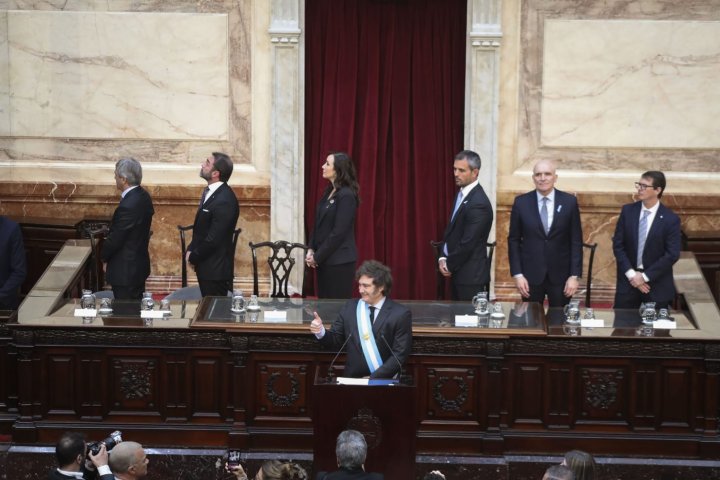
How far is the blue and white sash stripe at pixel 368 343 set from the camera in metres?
6.41

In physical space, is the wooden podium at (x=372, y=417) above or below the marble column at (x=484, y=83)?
below

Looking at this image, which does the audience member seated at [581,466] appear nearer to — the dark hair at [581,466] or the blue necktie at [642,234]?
the dark hair at [581,466]

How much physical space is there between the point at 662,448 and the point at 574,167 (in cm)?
364

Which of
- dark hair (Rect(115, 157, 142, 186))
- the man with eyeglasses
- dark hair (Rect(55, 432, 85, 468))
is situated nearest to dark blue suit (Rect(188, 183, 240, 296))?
dark hair (Rect(115, 157, 142, 186))

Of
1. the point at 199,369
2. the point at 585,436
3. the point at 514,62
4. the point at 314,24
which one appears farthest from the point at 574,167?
the point at 199,369

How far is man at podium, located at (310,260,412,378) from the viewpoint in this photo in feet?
21.0

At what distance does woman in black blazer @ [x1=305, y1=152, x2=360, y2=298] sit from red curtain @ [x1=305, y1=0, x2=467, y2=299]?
89.2 inches

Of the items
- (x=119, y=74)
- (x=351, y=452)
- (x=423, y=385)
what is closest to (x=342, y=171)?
(x=423, y=385)

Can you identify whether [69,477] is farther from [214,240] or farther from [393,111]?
[393,111]

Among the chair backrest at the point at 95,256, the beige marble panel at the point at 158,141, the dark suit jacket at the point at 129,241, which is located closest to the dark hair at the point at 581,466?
the dark suit jacket at the point at 129,241

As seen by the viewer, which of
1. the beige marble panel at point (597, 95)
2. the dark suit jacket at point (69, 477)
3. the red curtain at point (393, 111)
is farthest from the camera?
the red curtain at point (393, 111)

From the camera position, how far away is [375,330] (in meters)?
6.43

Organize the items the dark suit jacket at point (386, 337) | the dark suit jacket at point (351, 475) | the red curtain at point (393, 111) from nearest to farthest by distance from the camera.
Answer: the dark suit jacket at point (351, 475)
the dark suit jacket at point (386, 337)
the red curtain at point (393, 111)

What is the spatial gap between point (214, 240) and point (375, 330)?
2029 mm
